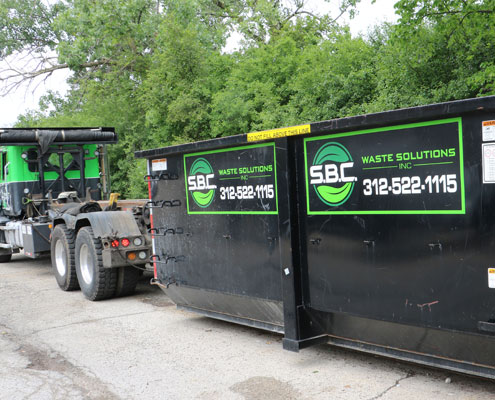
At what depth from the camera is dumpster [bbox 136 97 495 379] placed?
383 centimetres

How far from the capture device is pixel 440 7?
12.2 m

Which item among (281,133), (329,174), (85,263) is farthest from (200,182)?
(85,263)

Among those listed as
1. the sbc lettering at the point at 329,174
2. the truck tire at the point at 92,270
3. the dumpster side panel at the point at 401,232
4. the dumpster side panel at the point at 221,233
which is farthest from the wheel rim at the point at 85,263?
the sbc lettering at the point at 329,174

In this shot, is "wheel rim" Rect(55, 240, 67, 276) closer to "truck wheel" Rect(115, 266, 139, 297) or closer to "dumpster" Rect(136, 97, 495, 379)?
"truck wheel" Rect(115, 266, 139, 297)

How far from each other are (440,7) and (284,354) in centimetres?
951

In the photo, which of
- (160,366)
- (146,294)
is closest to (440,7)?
(146,294)

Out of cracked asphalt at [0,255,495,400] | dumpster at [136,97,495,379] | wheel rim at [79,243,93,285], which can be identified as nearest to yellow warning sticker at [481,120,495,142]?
dumpster at [136,97,495,379]

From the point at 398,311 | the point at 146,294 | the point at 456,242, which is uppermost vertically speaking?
the point at 456,242

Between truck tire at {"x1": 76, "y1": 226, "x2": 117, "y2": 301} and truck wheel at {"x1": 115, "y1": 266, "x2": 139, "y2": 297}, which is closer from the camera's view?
truck tire at {"x1": 76, "y1": 226, "x2": 117, "y2": 301}

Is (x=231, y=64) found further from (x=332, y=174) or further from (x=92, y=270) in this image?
(x=332, y=174)

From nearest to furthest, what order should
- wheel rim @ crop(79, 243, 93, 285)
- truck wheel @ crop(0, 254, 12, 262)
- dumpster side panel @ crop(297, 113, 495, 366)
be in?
dumpster side panel @ crop(297, 113, 495, 366) < wheel rim @ crop(79, 243, 93, 285) < truck wheel @ crop(0, 254, 12, 262)

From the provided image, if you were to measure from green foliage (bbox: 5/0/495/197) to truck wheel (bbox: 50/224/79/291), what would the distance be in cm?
755

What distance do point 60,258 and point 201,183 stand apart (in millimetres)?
4532

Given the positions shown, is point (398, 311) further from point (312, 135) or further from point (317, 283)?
point (312, 135)
